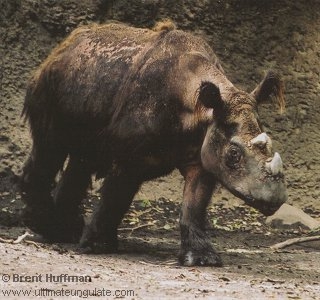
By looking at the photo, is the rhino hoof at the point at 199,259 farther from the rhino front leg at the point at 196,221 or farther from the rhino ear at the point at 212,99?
the rhino ear at the point at 212,99

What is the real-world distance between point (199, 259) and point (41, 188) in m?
2.21

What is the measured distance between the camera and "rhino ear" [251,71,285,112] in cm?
929

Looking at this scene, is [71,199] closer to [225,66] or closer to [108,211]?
[108,211]

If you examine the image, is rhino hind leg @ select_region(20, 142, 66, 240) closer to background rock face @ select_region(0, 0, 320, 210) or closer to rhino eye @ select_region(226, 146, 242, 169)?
rhino eye @ select_region(226, 146, 242, 169)

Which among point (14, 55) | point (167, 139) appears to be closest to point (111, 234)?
point (167, 139)

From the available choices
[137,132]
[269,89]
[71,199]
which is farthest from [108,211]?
[269,89]

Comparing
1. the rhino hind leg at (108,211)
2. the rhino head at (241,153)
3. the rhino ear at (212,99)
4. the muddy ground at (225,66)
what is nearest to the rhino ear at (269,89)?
the rhino head at (241,153)

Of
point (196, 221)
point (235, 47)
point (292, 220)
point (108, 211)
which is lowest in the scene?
point (292, 220)

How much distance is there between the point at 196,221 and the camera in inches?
353

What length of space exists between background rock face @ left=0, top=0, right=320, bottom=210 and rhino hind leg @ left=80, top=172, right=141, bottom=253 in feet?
11.7

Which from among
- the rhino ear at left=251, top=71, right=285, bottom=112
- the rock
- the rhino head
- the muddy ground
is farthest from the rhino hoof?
the rock

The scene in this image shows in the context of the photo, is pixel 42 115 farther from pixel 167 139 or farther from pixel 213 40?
pixel 213 40

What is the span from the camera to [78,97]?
32.1 ft

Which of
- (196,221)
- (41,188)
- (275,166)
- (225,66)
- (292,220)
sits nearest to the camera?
(275,166)
